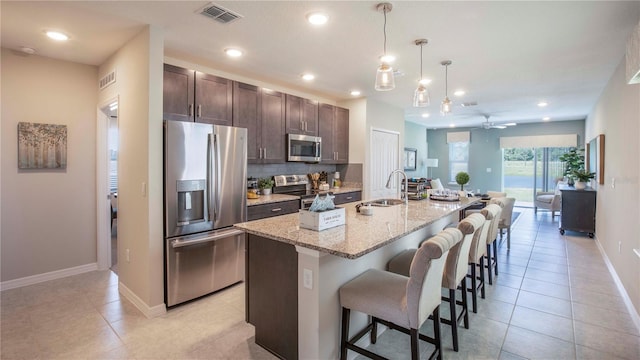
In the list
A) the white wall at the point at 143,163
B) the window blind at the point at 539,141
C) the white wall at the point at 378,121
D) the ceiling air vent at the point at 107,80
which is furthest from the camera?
the window blind at the point at 539,141

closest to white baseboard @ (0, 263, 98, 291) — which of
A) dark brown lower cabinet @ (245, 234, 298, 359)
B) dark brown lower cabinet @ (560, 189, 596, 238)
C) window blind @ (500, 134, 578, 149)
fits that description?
dark brown lower cabinet @ (245, 234, 298, 359)

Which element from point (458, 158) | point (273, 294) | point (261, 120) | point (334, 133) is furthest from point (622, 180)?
point (458, 158)

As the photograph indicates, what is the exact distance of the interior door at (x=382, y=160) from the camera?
5.84 meters

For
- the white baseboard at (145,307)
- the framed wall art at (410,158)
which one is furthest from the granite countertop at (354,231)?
the framed wall art at (410,158)

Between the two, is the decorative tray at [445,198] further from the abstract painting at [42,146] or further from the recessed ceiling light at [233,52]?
the abstract painting at [42,146]

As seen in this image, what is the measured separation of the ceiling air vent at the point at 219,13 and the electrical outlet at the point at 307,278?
2080mm

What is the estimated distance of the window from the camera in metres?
10.3

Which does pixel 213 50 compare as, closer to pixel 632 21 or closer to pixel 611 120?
pixel 632 21

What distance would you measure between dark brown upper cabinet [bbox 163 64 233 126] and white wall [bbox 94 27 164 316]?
31 cm

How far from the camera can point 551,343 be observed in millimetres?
2400

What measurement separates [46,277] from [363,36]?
4.42m

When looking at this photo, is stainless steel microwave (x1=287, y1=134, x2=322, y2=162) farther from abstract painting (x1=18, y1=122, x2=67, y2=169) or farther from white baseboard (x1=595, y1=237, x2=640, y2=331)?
white baseboard (x1=595, y1=237, x2=640, y2=331)

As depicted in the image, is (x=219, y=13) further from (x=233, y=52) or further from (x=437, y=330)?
(x=437, y=330)

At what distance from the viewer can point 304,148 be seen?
4.88m
